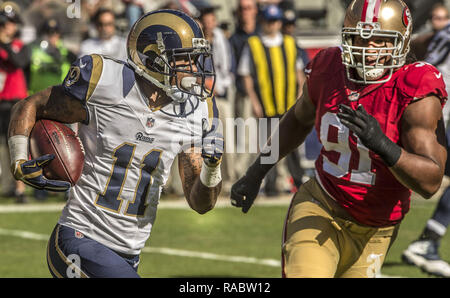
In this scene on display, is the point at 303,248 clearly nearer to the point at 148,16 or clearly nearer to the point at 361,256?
the point at 361,256

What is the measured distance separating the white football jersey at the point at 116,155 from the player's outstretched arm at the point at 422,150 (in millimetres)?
986

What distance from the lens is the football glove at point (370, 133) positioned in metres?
3.50

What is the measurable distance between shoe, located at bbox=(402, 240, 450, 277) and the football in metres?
3.41

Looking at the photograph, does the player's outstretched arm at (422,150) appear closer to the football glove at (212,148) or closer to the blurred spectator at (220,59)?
the football glove at (212,148)

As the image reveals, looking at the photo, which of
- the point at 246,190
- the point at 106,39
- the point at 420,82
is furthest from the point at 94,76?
the point at 106,39

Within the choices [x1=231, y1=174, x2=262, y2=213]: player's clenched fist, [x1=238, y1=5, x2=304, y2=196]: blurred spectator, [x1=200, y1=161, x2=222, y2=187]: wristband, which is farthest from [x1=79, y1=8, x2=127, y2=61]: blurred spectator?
[x1=200, y1=161, x2=222, y2=187]: wristband

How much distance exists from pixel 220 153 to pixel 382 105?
727 millimetres

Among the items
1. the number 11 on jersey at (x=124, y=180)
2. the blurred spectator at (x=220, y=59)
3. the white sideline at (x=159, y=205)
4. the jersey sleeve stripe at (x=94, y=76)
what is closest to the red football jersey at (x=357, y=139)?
the number 11 on jersey at (x=124, y=180)

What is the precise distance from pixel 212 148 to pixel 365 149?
26.7 inches

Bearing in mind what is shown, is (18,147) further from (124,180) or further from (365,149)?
(365,149)

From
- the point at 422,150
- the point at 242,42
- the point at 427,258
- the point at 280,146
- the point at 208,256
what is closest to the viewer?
the point at 422,150

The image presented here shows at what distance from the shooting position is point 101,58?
12.7 ft

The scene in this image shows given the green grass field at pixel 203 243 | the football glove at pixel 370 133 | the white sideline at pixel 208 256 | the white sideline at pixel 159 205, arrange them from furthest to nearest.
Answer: the white sideline at pixel 159 205 < the white sideline at pixel 208 256 < the green grass field at pixel 203 243 < the football glove at pixel 370 133

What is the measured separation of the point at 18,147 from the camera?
3.80 meters
